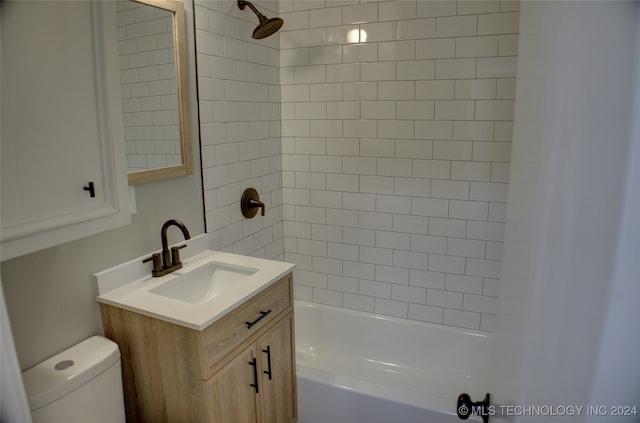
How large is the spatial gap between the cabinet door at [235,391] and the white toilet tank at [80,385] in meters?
0.32

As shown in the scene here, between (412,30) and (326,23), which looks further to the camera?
(326,23)

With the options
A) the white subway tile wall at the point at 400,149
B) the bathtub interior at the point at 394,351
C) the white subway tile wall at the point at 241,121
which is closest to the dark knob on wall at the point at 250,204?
the white subway tile wall at the point at 241,121

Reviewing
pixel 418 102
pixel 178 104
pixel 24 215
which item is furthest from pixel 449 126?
pixel 24 215

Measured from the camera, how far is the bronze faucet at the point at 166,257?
167 centimetres

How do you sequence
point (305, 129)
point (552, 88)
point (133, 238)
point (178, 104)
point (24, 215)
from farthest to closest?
point (305, 129), point (178, 104), point (133, 238), point (24, 215), point (552, 88)

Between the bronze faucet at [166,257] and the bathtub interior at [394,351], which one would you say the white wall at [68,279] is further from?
the bathtub interior at [394,351]

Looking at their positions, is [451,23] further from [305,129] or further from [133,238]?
[133,238]

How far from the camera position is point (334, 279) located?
2.76 m

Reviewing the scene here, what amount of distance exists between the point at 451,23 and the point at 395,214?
42.9 inches

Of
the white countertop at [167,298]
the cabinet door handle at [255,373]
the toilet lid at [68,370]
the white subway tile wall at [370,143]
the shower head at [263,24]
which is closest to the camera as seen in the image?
the toilet lid at [68,370]

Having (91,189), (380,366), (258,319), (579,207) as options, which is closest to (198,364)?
(258,319)

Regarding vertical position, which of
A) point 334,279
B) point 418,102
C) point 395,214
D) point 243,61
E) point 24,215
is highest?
point 243,61

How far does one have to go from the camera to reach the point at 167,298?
1519mm

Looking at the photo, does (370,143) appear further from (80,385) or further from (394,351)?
(80,385)
